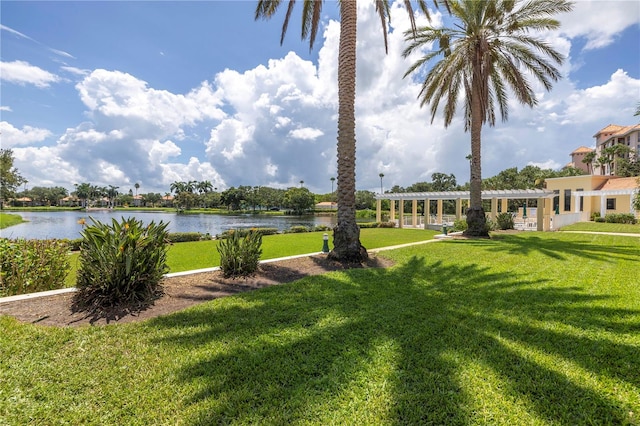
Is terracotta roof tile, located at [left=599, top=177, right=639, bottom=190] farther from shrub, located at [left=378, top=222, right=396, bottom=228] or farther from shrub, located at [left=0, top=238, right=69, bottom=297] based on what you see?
shrub, located at [left=0, top=238, right=69, bottom=297]

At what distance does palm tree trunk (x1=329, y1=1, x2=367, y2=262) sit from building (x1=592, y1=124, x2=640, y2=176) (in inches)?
2144

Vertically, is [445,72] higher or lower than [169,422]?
higher

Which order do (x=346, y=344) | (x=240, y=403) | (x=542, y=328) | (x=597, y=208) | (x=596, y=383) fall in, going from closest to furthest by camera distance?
(x=240, y=403), (x=596, y=383), (x=346, y=344), (x=542, y=328), (x=597, y=208)

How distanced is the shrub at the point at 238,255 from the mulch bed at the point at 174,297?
20 centimetres

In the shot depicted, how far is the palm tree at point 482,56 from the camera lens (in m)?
13.7

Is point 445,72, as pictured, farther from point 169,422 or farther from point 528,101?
point 169,422

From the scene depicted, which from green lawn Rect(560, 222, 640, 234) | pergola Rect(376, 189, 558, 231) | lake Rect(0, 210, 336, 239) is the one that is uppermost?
pergola Rect(376, 189, 558, 231)

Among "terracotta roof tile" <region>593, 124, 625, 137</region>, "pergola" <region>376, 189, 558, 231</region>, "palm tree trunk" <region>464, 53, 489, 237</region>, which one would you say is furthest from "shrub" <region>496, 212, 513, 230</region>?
"terracotta roof tile" <region>593, 124, 625, 137</region>

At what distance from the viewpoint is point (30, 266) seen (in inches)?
230

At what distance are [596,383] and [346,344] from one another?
234cm

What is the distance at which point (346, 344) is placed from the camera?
11.9 ft

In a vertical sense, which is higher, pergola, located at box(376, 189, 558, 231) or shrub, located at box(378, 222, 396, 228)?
pergola, located at box(376, 189, 558, 231)

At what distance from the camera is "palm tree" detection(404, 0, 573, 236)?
45.1ft

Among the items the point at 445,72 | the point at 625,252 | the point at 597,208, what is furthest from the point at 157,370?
the point at 597,208
